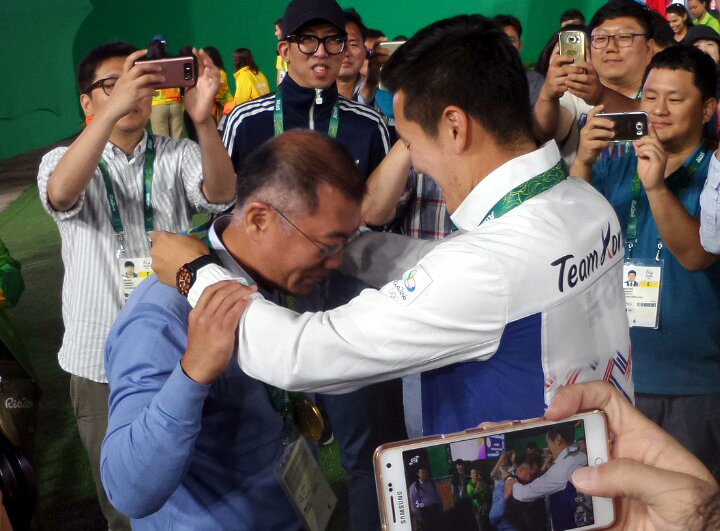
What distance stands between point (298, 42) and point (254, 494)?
220 cm

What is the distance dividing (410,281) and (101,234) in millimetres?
1630

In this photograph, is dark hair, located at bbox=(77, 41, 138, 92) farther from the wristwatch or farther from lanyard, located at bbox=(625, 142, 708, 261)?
lanyard, located at bbox=(625, 142, 708, 261)

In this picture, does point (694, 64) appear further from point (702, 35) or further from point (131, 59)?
point (702, 35)

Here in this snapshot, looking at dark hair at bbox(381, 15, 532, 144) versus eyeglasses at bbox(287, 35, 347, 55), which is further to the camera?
eyeglasses at bbox(287, 35, 347, 55)

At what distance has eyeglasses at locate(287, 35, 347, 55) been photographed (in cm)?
335

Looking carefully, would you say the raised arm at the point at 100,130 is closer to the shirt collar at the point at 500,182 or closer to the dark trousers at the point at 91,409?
the dark trousers at the point at 91,409

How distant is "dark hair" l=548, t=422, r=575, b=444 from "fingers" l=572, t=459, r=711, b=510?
22 centimetres

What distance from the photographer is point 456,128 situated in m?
1.55

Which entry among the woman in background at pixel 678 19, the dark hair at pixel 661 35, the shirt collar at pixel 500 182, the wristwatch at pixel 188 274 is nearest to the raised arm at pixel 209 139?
the wristwatch at pixel 188 274

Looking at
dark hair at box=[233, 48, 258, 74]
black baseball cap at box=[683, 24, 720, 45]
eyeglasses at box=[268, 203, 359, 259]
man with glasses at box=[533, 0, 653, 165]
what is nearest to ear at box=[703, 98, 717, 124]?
man with glasses at box=[533, 0, 653, 165]

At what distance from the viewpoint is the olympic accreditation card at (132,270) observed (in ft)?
8.78

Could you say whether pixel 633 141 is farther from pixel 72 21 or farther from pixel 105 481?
pixel 72 21

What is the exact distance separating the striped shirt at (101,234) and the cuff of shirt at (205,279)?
4.23 feet

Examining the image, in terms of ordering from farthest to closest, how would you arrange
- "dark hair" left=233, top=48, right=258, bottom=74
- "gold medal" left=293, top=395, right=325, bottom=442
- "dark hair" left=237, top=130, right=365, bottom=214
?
"dark hair" left=233, top=48, right=258, bottom=74 < "gold medal" left=293, top=395, right=325, bottom=442 < "dark hair" left=237, top=130, right=365, bottom=214
